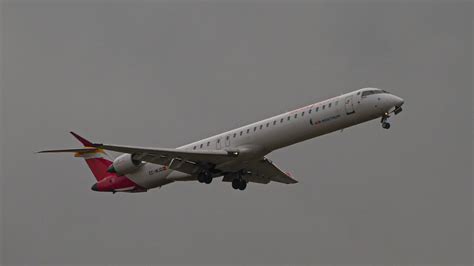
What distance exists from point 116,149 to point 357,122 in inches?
405

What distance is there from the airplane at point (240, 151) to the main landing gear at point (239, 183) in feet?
0.13

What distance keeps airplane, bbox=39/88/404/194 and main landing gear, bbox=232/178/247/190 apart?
0.04 m

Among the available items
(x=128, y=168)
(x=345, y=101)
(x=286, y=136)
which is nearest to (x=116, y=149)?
(x=128, y=168)

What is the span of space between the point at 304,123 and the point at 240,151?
11.1 ft

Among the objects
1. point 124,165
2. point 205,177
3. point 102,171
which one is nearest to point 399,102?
point 205,177

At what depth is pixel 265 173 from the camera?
4603 centimetres

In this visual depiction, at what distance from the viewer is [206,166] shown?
42.8 m

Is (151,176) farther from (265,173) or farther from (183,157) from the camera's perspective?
(265,173)

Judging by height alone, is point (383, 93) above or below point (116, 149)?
above

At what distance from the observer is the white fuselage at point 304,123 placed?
1522 inches

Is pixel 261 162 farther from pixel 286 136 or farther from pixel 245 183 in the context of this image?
pixel 286 136

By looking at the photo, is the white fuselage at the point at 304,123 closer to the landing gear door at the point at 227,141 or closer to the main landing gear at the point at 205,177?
the landing gear door at the point at 227,141

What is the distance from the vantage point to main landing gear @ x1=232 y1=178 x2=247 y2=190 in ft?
149

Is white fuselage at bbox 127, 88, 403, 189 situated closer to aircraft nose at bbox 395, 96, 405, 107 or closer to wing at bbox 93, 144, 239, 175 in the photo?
aircraft nose at bbox 395, 96, 405, 107
